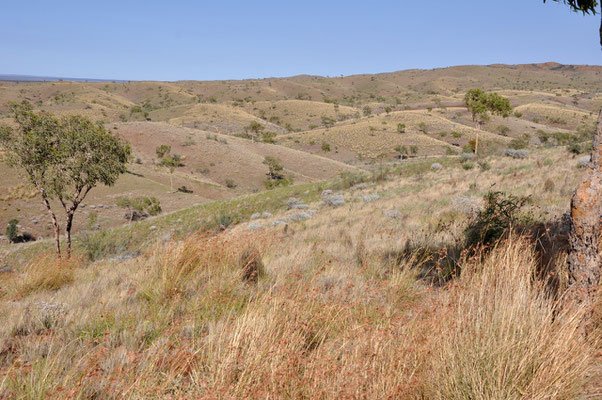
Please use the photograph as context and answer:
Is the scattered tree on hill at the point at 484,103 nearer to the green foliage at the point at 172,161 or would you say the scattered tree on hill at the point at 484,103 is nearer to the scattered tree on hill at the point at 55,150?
the scattered tree on hill at the point at 55,150

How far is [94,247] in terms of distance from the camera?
676 inches

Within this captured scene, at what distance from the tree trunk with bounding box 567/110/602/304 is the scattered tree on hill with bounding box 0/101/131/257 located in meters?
16.3

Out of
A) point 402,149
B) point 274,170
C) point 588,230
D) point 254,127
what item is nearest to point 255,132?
point 254,127

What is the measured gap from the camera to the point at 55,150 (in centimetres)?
1390

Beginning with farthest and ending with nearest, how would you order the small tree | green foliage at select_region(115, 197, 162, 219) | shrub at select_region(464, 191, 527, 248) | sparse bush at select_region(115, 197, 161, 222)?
the small tree < green foliage at select_region(115, 197, 162, 219) < sparse bush at select_region(115, 197, 161, 222) < shrub at select_region(464, 191, 527, 248)

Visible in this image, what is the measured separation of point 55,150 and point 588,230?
17134mm

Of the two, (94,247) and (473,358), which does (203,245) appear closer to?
(473,358)

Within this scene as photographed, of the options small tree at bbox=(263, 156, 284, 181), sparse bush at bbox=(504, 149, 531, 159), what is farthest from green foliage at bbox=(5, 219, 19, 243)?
sparse bush at bbox=(504, 149, 531, 159)

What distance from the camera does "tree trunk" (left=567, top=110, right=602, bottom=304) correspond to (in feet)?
8.54

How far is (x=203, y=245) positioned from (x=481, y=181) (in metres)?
13.1

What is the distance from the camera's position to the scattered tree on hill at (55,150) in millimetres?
13406

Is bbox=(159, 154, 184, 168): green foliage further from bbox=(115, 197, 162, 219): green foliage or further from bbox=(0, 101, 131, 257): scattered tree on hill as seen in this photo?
bbox=(0, 101, 131, 257): scattered tree on hill

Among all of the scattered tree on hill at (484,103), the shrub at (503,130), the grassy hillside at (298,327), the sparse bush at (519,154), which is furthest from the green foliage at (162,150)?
the shrub at (503,130)

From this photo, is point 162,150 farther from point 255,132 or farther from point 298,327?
point 298,327
